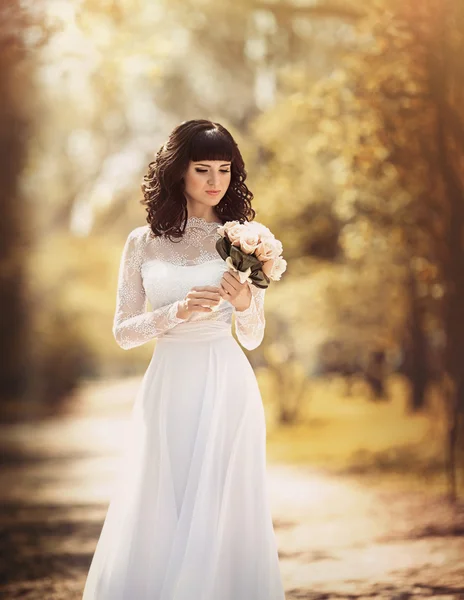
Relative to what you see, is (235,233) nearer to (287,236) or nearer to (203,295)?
(203,295)

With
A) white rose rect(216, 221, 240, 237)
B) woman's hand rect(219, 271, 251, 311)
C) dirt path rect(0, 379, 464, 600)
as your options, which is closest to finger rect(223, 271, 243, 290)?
woman's hand rect(219, 271, 251, 311)

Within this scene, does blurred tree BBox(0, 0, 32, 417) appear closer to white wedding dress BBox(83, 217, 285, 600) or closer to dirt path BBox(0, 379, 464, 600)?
dirt path BBox(0, 379, 464, 600)

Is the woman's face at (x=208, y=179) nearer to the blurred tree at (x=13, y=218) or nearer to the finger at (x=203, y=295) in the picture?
the finger at (x=203, y=295)

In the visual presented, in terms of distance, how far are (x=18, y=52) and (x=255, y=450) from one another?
2858 mm

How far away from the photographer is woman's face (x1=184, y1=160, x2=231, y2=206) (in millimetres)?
2424

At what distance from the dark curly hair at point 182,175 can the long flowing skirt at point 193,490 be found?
0.32m

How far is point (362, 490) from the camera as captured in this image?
14.8 ft

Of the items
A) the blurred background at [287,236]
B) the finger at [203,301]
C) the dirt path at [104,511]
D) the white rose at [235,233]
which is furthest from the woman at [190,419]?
the blurred background at [287,236]

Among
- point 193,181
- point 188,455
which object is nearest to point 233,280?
point 193,181

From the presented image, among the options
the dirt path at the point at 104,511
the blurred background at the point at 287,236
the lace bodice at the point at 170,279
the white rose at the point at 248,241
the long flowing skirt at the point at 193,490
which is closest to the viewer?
the white rose at the point at 248,241

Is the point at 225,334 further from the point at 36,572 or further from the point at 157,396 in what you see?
the point at 36,572

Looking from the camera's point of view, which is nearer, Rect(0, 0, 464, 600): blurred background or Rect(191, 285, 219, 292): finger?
Rect(191, 285, 219, 292): finger

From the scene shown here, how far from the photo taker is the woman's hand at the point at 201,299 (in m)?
2.29

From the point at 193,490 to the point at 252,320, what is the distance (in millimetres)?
506
